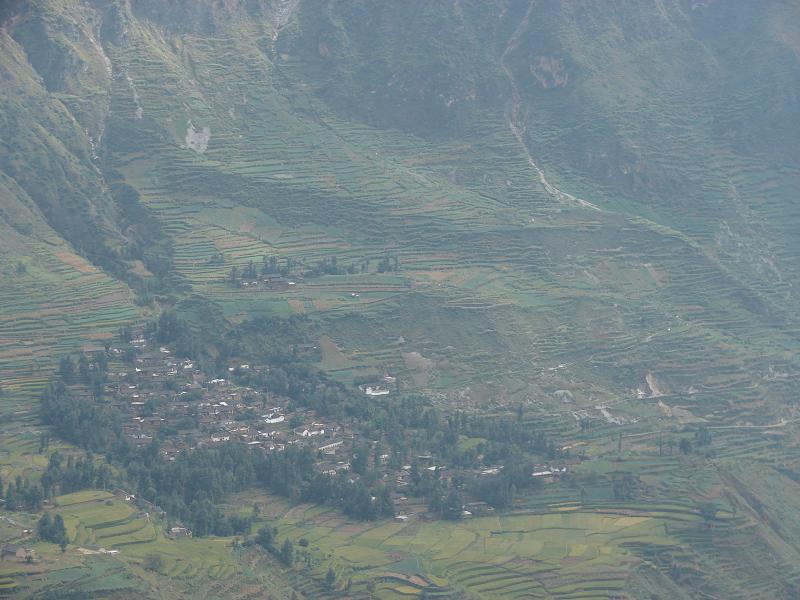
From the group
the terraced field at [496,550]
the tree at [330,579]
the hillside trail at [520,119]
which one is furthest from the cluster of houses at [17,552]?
the hillside trail at [520,119]

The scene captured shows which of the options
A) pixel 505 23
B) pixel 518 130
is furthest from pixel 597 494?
pixel 505 23

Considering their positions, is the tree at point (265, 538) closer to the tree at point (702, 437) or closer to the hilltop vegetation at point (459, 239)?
the hilltop vegetation at point (459, 239)

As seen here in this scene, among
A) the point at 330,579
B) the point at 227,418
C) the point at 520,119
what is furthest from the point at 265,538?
the point at 520,119

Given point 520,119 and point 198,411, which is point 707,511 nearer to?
point 198,411

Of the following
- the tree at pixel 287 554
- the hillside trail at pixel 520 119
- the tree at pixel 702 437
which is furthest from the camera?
the hillside trail at pixel 520 119

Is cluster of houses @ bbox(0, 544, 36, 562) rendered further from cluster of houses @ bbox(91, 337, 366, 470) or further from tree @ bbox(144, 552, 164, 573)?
cluster of houses @ bbox(91, 337, 366, 470)

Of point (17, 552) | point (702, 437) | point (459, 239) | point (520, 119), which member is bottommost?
point (702, 437)

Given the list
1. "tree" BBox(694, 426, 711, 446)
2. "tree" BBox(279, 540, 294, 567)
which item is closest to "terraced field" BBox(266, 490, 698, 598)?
"tree" BBox(279, 540, 294, 567)

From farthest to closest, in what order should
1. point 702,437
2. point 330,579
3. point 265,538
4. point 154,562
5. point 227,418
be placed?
point 702,437
point 227,418
point 265,538
point 330,579
point 154,562
